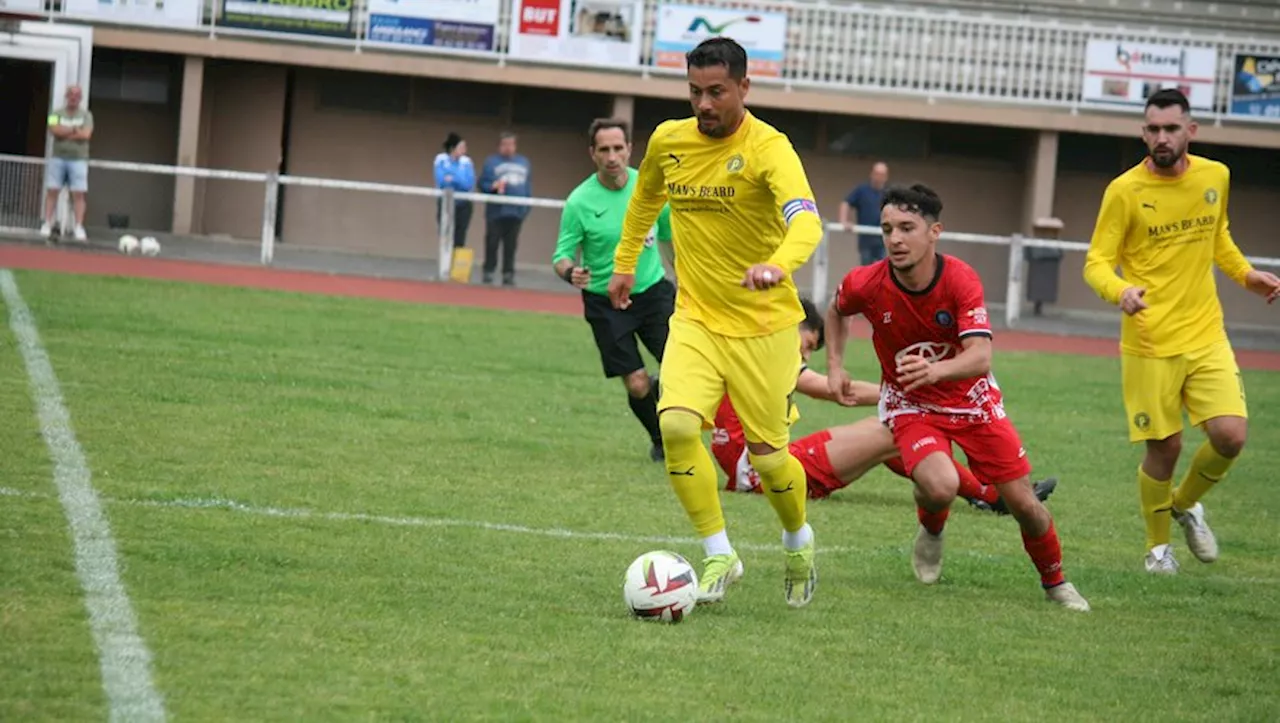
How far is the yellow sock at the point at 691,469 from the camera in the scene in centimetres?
772

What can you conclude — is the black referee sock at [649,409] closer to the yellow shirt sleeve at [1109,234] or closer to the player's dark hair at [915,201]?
the yellow shirt sleeve at [1109,234]

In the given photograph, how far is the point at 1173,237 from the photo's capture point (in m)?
9.59

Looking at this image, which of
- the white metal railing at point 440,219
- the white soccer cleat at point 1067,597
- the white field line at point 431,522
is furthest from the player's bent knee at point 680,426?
the white metal railing at point 440,219

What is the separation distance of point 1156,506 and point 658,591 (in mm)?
3518

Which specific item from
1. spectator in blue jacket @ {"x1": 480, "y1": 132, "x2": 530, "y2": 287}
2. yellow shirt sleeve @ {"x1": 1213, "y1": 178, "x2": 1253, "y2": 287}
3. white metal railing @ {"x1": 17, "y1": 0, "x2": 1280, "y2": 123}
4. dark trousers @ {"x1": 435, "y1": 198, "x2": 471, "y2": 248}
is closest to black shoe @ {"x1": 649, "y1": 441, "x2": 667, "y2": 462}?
yellow shirt sleeve @ {"x1": 1213, "y1": 178, "x2": 1253, "y2": 287}

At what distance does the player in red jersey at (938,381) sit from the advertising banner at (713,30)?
69.4 feet

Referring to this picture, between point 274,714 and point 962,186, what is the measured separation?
28108 millimetres

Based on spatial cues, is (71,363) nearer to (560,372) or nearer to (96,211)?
(560,372)

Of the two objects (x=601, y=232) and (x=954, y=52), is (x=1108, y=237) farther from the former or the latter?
(x=954, y=52)

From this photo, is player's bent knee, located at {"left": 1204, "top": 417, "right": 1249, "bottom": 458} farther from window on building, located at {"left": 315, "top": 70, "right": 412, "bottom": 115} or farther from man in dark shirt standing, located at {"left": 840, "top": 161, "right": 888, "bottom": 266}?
window on building, located at {"left": 315, "top": 70, "right": 412, "bottom": 115}

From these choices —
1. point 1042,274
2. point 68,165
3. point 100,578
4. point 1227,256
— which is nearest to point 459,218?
point 68,165

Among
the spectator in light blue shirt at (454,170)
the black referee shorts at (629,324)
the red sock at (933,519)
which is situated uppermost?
the spectator in light blue shirt at (454,170)

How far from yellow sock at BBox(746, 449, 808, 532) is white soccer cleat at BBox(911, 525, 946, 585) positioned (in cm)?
89

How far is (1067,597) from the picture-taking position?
8.32m
